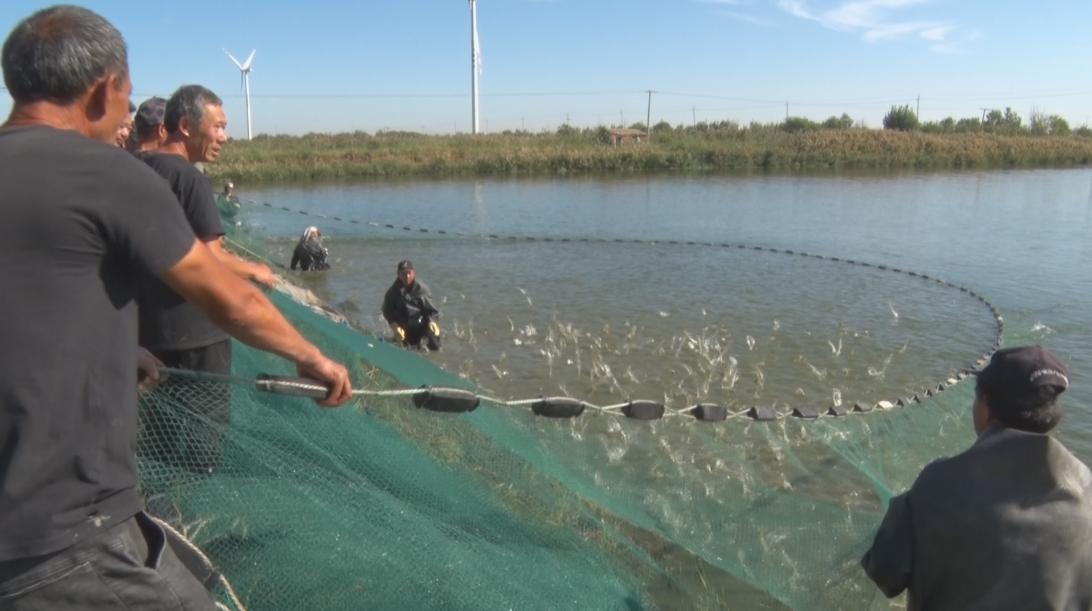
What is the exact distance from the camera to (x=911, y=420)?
5.02 meters

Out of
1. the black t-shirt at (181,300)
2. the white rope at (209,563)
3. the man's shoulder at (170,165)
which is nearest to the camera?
the white rope at (209,563)

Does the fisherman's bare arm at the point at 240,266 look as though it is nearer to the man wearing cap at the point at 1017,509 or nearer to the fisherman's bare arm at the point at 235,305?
the fisherman's bare arm at the point at 235,305

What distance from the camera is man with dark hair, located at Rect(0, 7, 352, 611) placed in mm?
1779

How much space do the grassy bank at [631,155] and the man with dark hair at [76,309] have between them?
4234 centimetres

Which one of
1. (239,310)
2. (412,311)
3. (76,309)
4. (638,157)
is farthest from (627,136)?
(76,309)

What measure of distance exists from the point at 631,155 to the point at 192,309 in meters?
45.9

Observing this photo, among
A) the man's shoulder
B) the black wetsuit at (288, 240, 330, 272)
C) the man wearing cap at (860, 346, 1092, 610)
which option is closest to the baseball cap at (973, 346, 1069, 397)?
the man wearing cap at (860, 346, 1092, 610)

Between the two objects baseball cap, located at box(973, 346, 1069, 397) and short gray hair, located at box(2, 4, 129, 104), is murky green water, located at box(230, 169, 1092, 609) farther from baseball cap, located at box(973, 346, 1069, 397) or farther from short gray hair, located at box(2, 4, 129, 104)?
short gray hair, located at box(2, 4, 129, 104)

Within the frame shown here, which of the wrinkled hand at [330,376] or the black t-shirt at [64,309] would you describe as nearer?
the black t-shirt at [64,309]

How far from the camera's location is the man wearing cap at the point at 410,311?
10.2m

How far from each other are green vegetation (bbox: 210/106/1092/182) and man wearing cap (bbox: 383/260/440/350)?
111 ft

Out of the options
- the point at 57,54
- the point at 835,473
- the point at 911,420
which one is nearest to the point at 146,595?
the point at 57,54

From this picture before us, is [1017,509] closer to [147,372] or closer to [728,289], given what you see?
[147,372]

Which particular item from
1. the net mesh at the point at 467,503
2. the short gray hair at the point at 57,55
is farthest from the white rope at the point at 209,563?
the short gray hair at the point at 57,55
